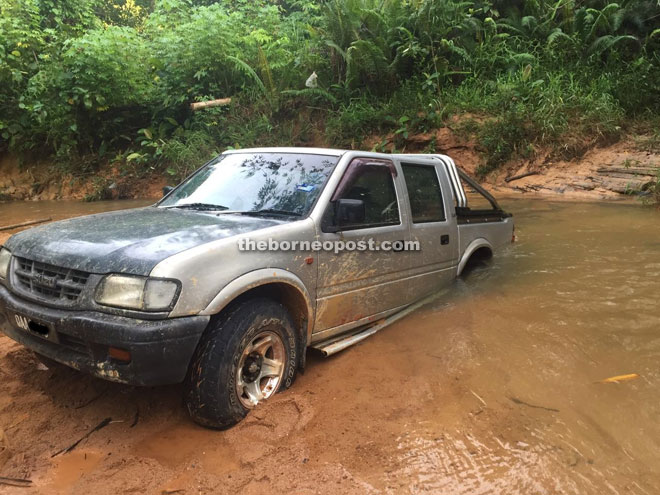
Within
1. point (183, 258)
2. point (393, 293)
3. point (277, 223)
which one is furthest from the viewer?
point (393, 293)

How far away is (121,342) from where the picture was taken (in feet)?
7.00

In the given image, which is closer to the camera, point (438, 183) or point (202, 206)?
point (202, 206)

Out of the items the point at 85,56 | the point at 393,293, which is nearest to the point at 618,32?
the point at 393,293

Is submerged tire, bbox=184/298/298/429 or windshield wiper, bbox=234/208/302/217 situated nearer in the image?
submerged tire, bbox=184/298/298/429

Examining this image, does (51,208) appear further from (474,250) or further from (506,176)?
(506,176)

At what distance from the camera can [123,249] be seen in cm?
236

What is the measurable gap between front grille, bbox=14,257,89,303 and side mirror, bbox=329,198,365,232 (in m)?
1.53

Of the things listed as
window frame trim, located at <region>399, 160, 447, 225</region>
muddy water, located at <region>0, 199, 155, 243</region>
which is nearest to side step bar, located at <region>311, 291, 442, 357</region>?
window frame trim, located at <region>399, 160, 447, 225</region>

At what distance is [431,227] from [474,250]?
91cm

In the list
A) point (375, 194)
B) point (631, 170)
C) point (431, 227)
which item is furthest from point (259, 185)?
point (631, 170)

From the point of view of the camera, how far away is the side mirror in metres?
3.01

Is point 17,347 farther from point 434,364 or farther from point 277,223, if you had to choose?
point 434,364

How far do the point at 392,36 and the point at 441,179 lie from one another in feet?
30.1

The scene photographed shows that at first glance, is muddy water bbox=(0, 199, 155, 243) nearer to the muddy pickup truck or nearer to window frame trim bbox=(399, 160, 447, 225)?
the muddy pickup truck
